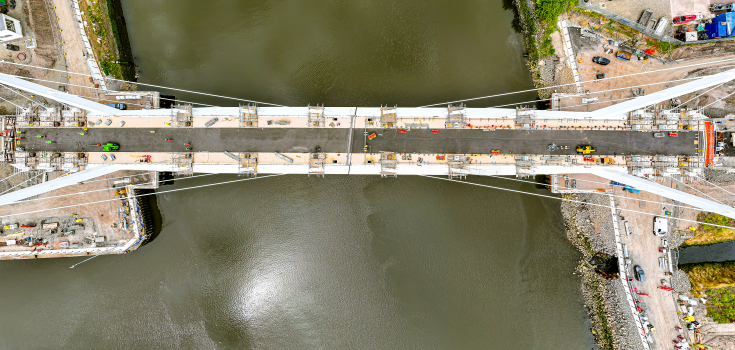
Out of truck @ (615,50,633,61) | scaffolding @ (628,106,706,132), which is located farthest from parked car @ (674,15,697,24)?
scaffolding @ (628,106,706,132)

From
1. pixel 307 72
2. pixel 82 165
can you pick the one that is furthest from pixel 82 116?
pixel 307 72

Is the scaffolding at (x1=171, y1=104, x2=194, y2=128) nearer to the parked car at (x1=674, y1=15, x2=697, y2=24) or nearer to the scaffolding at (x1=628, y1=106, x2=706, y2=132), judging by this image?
the scaffolding at (x1=628, y1=106, x2=706, y2=132)

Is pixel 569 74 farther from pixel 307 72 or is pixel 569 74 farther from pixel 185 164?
pixel 185 164

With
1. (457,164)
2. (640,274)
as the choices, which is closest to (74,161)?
(457,164)

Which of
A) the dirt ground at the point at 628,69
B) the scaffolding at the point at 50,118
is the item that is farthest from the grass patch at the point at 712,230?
the scaffolding at the point at 50,118

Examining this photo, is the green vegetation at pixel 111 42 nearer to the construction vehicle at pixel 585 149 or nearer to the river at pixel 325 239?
the river at pixel 325 239
